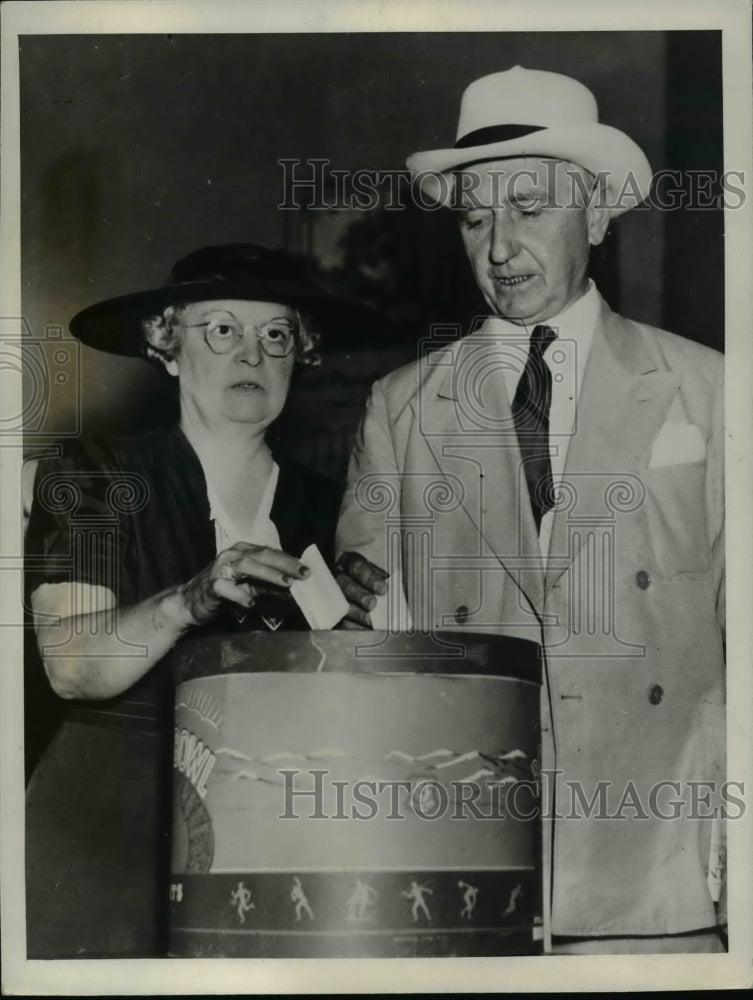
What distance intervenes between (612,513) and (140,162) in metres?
1.56

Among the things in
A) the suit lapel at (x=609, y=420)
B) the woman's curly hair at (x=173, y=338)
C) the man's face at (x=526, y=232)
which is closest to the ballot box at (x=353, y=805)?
the suit lapel at (x=609, y=420)

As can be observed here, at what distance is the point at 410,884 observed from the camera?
363 cm

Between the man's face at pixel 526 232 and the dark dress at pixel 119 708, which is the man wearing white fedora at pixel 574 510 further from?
the dark dress at pixel 119 708

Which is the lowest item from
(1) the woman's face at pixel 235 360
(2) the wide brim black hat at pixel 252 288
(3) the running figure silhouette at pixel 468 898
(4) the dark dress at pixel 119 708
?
(3) the running figure silhouette at pixel 468 898

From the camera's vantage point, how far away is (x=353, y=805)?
12.0 feet

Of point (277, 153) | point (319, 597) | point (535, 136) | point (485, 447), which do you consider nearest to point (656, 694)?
point (485, 447)

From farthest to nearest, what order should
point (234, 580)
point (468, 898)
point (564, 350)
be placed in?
point (564, 350) < point (234, 580) < point (468, 898)

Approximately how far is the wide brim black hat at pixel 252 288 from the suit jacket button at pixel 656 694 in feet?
3.92

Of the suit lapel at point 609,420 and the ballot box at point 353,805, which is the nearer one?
the ballot box at point 353,805

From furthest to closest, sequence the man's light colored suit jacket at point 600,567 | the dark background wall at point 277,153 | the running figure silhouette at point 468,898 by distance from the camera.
→ the dark background wall at point 277,153 < the man's light colored suit jacket at point 600,567 < the running figure silhouette at point 468,898

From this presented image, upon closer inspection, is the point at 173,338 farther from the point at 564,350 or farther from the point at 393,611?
the point at 564,350

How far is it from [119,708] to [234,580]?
1.48 feet

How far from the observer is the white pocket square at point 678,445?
3.82 meters

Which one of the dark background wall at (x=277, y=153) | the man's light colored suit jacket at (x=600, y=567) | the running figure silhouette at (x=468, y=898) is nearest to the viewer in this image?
the running figure silhouette at (x=468, y=898)
